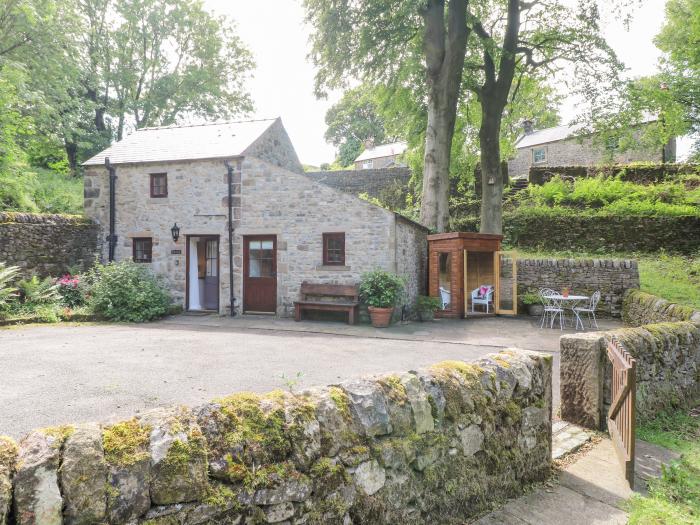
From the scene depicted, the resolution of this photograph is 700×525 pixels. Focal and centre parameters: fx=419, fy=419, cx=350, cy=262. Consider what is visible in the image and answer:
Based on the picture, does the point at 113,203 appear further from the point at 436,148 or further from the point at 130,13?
the point at 130,13

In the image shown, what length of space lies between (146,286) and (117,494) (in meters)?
12.0

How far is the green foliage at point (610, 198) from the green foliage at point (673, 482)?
1308 centimetres

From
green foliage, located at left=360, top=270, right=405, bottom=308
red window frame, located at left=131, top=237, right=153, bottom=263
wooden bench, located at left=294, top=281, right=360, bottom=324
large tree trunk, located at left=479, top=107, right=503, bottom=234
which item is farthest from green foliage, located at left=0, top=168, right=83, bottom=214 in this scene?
large tree trunk, located at left=479, top=107, right=503, bottom=234

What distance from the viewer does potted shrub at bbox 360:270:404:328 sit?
11023 mm

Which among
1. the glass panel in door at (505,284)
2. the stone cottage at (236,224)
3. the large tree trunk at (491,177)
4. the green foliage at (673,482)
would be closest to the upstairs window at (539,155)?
the large tree trunk at (491,177)

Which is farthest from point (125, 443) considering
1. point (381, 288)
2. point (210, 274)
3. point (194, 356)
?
point (210, 274)

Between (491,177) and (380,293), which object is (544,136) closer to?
(491,177)

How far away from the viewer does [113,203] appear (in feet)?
46.6

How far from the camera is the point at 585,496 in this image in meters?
3.21

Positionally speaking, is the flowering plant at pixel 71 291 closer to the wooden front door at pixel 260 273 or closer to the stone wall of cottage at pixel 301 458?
the wooden front door at pixel 260 273

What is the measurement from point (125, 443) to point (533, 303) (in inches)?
516

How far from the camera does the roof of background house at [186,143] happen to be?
13742 millimetres

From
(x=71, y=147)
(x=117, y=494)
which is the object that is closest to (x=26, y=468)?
(x=117, y=494)

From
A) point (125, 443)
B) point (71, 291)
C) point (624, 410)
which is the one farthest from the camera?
point (71, 291)
